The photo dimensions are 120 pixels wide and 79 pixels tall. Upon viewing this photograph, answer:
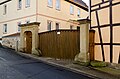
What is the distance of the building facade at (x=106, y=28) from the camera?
44.7 ft

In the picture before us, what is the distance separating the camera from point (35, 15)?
24875 millimetres

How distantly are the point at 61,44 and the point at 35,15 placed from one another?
29.1 feet

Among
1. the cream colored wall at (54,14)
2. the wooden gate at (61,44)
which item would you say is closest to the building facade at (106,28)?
the wooden gate at (61,44)

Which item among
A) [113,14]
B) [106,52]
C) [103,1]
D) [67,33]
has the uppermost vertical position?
[103,1]

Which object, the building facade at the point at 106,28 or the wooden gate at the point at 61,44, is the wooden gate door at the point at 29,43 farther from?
the building facade at the point at 106,28

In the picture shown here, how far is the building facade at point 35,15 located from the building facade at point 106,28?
10.0 metres

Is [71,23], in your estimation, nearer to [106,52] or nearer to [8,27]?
[8,27]

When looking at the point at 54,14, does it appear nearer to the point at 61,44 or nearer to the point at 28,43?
the point at 28,43

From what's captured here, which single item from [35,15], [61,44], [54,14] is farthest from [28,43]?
[54,14]

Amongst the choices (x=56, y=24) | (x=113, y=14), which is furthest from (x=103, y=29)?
(x=56, y=24)

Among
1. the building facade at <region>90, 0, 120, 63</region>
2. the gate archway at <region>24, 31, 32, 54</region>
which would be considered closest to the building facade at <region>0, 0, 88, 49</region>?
the gate archway at <region>24, 31, 32, 54</region>

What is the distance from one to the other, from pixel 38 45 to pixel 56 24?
940 cm

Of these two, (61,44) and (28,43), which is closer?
(61,44)

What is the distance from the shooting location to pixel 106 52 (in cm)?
1432
